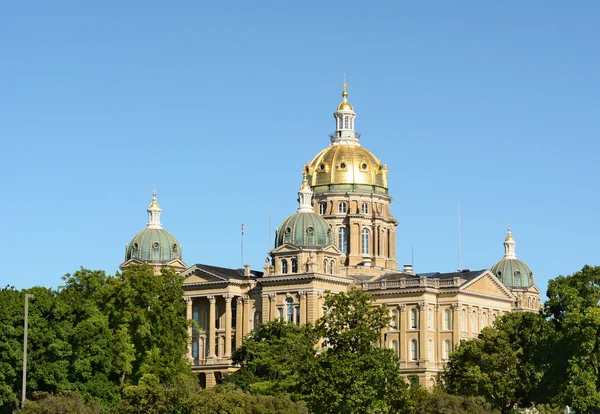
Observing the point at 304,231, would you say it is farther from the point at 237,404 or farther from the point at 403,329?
the point at 237,404

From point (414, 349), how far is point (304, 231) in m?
17.1

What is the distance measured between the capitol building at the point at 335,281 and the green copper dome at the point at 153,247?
4.6 inches

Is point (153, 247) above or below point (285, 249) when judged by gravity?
above

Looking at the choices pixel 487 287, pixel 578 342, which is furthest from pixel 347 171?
pixel 578 342

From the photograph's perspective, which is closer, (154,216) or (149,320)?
(149,320)

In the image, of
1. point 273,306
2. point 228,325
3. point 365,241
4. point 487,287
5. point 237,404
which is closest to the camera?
point 237,404

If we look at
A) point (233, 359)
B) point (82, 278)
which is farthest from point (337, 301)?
point (233, 359)

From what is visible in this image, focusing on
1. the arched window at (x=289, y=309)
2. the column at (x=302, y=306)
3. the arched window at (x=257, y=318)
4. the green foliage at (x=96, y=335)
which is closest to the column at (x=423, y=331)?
the column at (x=302, y=306)

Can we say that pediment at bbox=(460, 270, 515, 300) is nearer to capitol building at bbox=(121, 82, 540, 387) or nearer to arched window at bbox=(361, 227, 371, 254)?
capitol building at bbox=(121, 82, 540, 387)

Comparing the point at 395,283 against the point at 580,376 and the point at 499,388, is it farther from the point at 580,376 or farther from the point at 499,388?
the point at 580,376

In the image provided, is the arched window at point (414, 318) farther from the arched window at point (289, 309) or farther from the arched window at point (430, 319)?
the arched window at point (289, 309)

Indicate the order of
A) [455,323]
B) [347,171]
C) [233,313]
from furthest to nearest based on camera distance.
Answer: [347,171] < [233,313] < [455,323]

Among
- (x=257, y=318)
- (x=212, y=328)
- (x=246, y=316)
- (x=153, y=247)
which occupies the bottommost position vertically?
(x=212, y=328)

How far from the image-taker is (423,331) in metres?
174
